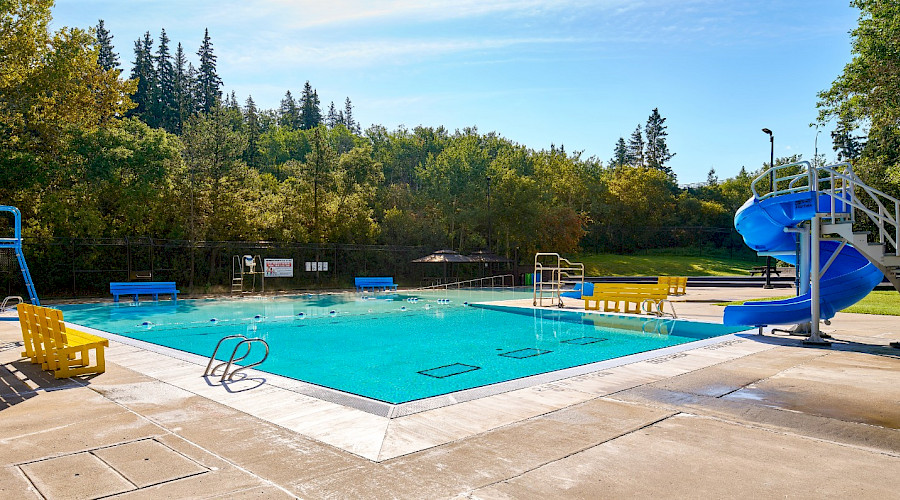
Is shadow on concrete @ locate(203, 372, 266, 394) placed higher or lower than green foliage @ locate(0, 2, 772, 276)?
lower

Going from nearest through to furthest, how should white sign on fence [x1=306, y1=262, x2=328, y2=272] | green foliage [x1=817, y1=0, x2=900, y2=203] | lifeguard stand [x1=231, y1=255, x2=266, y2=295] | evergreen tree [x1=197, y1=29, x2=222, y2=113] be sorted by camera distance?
1. green foliage [x1=817, y1=0, x2=900, y2=203]
2. lifeguard stand [x1=231, y1=255, x2=266, y2=295]
3. white sign on fence [x1=306, y1=262, x2=328, y2=272]
4. evergreen tree [x1=197, y1=29, x2=222, y2=113]

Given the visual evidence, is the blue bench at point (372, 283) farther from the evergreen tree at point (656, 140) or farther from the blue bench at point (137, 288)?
the evergreen tree at point (656, 140)

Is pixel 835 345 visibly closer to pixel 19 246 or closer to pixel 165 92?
pixel 19 246

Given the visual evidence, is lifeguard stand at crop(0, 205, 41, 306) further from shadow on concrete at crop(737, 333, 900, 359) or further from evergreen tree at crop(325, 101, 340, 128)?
evergreen tree at crop(325, 101, 340, 128)

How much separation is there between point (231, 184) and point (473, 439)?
25.5 m

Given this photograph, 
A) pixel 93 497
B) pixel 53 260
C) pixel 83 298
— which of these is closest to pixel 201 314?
pixel 83 298

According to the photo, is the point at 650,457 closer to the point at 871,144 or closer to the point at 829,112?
the point at 829,112

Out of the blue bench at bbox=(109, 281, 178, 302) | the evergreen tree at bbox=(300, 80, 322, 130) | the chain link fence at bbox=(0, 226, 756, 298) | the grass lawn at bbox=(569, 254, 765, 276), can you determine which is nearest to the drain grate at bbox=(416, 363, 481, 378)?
the blue bench at bbox=(109, 281, 178, 302)

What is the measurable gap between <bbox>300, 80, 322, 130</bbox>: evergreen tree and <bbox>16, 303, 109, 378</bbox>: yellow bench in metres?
74.3

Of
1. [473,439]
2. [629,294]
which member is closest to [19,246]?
[473,439]

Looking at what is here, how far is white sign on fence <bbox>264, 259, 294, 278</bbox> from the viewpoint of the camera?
1029 inches

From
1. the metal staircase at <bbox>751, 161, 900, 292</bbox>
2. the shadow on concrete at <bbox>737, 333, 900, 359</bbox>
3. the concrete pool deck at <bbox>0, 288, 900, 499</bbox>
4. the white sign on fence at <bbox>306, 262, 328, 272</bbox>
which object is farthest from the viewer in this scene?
the white sign on fence at <bbox>306, 262, 328, 272</bbox>

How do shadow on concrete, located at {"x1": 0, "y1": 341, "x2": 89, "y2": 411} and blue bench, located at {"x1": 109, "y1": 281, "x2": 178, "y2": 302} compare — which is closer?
shadow on concrete, located at {"x1": 0, "y1": 341, "x2": 89, "y2": 411}

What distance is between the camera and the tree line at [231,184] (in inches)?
885
